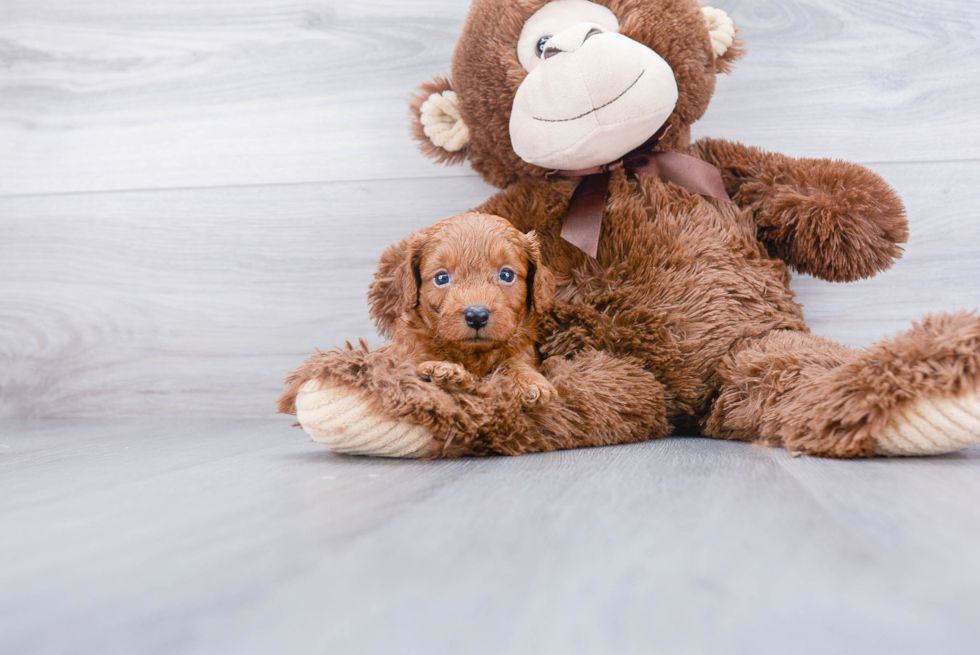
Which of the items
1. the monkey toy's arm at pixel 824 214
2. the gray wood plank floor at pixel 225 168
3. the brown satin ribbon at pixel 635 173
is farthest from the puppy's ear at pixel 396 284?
the monkey toy's arm at pixel 824 214

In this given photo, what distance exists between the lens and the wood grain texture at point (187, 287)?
1.23 m

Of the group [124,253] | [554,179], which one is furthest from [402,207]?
[124,253]

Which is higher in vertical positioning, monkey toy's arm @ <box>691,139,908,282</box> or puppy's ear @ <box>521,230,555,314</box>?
monkey toy's arm @ <box>691,139,908,282</box>

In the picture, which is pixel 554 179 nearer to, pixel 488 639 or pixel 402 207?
pixel 402 207

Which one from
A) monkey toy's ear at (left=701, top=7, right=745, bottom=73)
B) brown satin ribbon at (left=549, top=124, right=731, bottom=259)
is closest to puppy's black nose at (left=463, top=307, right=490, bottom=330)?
brown satin ribbon at (left=549, top=124, right=731, bottom=259)

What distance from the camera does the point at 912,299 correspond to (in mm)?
1128

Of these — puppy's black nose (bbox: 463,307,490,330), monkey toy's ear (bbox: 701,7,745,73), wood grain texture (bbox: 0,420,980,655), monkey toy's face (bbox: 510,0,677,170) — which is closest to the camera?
wood grain texture (bbox: 0,420,980,655)

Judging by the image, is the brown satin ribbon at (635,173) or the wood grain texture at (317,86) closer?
the brown satin ribbon at (635,173)

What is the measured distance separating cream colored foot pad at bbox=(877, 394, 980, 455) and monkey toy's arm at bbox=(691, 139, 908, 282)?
0.34 m

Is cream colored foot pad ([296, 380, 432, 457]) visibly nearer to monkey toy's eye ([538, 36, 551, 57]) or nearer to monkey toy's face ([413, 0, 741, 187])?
monkey toy's face ([413, 0, 741, 187])

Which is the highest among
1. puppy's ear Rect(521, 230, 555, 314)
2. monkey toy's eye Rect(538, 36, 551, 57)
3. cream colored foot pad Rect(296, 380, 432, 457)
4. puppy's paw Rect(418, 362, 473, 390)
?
monkey toy's eye Rect(538, 36, 551, 57)

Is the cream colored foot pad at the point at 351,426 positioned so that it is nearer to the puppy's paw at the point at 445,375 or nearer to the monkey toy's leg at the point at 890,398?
the puppy's paw at the point at 445,375

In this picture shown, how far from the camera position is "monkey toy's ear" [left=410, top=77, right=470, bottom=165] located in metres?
1.00

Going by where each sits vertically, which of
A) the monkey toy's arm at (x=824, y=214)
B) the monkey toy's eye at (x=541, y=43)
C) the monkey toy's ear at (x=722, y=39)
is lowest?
the monkey toy's arm at (x=824, y=214)
